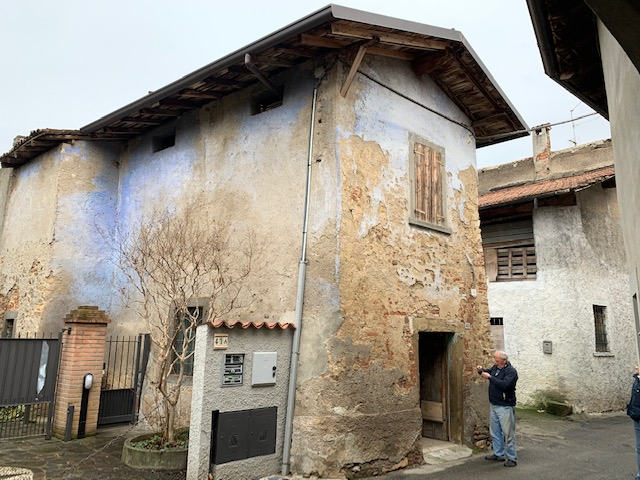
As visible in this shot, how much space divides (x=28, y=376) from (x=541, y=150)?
1661cm

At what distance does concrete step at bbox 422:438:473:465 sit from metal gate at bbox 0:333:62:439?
242 inches

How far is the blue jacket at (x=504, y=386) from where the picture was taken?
296 inches

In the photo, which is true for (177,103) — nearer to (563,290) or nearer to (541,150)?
(563,290)

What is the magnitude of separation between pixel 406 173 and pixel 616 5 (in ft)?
20.2

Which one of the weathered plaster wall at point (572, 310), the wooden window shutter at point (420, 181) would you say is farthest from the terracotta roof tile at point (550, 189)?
the wooden window shutter at point (420, 181)

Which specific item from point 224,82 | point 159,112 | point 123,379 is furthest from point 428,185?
point 123,379

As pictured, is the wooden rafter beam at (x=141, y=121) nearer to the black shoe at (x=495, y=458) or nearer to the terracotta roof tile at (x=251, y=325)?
the terracotta roof tile at (x=251, y=325)

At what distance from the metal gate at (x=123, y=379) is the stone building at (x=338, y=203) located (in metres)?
0.46

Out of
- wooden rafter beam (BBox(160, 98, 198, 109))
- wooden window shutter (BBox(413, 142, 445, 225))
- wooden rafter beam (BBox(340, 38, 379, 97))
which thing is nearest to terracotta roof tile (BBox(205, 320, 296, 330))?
wooden window shutter (BBox(413, 142, 445, 225))

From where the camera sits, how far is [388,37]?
744cm

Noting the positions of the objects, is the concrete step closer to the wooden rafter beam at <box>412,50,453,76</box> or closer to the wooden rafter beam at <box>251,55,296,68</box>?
the wooden rafter beam at <box>412,50,453,76</box>

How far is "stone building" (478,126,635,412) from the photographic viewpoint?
41.7 feet

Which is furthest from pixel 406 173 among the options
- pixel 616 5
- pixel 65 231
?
pixel 65 231

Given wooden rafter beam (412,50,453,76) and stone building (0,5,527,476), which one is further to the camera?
wooden rafter beam (412,50,453,76)
